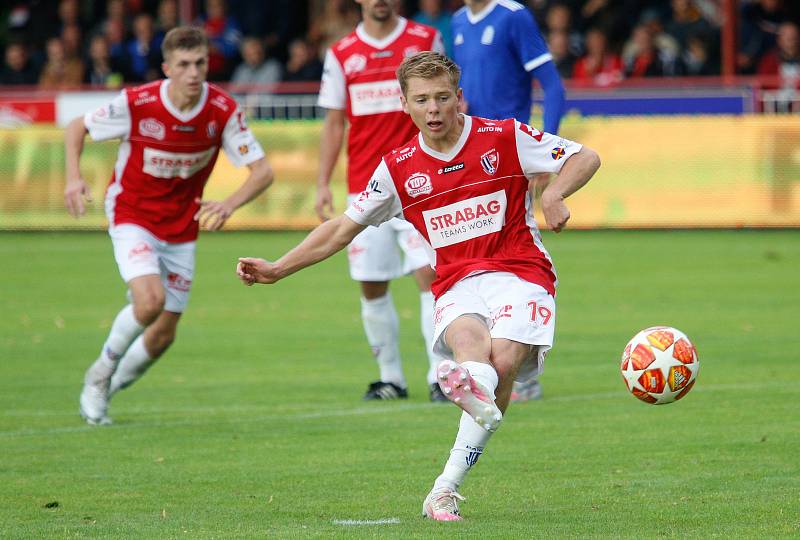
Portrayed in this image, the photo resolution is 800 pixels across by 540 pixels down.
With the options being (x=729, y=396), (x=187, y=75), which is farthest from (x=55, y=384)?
(x=729, y=396)

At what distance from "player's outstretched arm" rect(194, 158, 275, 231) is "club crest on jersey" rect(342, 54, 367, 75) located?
926 mm

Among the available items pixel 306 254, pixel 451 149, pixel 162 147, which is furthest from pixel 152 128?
pixel 451 149

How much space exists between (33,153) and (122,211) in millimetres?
12072

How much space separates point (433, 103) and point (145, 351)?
3478 millimetres

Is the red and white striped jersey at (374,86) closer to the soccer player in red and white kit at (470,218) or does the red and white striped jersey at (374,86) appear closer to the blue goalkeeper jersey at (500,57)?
the blue goalkeeper jersey at (500,57)

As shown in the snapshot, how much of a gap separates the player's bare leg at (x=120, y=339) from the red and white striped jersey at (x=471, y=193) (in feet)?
8.44

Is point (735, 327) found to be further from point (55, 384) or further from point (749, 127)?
point (749, 127)

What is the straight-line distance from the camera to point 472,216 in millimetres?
6609

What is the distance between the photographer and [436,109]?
6391 mm

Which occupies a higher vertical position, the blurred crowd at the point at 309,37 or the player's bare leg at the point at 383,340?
the player's bare leg at the point at 383,340

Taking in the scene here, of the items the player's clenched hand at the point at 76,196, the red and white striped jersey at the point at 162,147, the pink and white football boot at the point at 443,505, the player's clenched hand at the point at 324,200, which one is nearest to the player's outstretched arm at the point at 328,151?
the player's clenched hand at the point at 324,200

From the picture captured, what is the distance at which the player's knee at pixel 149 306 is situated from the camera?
881 cm

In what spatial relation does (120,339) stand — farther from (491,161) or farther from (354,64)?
(491,161)

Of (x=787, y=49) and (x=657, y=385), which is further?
(x=787, y=49)
